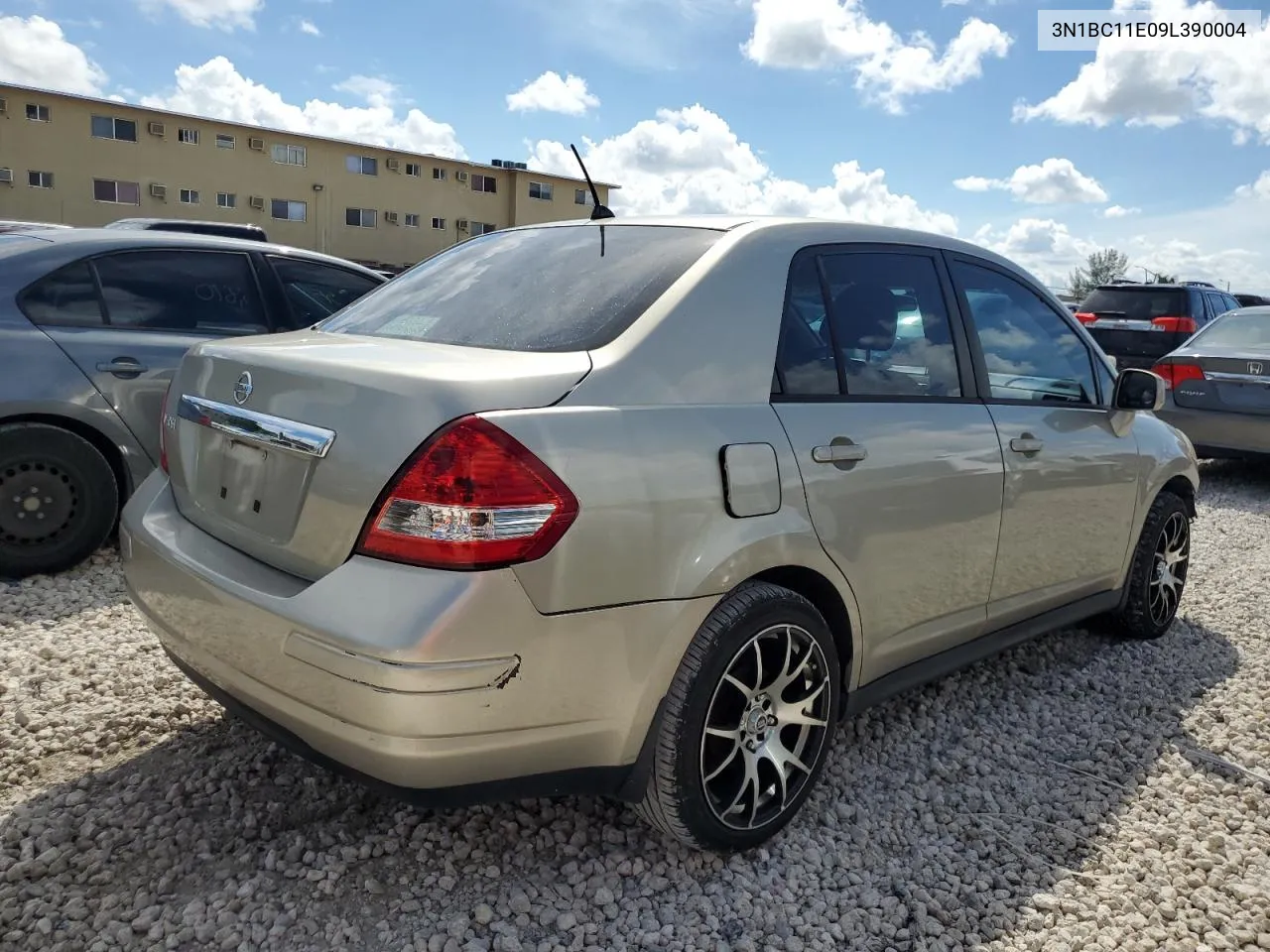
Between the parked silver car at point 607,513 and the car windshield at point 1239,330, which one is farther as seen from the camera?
the car windshield at point 1239,330

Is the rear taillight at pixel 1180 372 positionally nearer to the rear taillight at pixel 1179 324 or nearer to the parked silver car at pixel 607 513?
the rear taillight at pixel 1179 324

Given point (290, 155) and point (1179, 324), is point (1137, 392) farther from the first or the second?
point (290, 155)

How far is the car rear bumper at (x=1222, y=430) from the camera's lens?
7.89m

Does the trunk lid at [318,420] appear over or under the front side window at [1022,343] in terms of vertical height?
under

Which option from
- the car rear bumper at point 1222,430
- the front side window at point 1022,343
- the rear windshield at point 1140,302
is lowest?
the car rear bumper at point 1222,430

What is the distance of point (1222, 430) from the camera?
8.05m

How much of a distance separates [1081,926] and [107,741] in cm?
286

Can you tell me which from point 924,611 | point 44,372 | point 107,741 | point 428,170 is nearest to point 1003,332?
point 924,611

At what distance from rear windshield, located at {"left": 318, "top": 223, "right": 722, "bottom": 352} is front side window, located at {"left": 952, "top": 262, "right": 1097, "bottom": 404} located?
122 centimetres

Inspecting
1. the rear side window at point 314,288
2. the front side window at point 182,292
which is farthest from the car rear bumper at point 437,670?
the rear side window at point 314,288

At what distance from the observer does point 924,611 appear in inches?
120

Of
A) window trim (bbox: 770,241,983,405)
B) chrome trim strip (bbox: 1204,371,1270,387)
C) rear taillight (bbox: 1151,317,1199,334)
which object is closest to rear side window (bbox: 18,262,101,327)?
window trim (bbox: 770,241,983,405)

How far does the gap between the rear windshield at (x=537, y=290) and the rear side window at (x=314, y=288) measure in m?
2.21

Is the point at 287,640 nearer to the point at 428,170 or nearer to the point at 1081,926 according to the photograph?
the point at 1081,926
